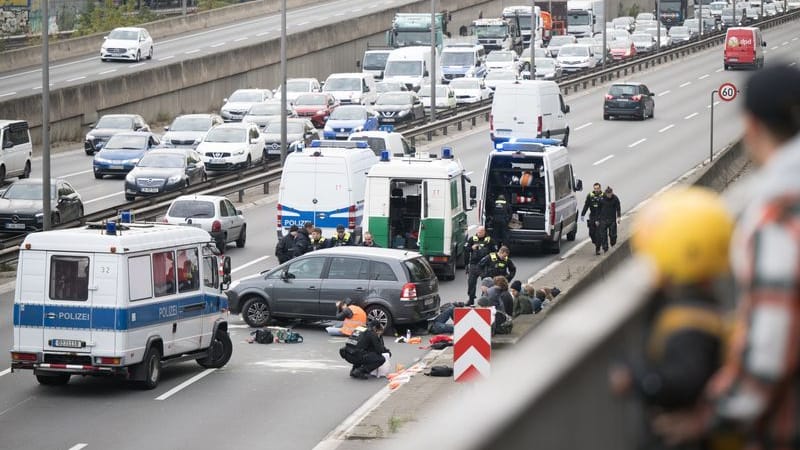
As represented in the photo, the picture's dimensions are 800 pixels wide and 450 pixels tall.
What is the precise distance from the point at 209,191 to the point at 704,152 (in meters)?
19.0

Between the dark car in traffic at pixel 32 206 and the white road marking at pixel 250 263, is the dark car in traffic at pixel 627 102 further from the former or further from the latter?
the white road marking at pixel 250 263

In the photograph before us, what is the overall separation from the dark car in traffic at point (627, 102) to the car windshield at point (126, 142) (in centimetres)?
2136

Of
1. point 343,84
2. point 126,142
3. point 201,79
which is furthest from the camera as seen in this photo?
point 201,79

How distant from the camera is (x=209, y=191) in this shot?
1667 inches

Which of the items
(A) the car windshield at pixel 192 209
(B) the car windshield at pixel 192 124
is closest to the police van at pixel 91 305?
(A) the car windshield at pixel 192 209

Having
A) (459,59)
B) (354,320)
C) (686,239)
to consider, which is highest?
(686,239)

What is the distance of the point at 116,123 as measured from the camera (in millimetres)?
55094

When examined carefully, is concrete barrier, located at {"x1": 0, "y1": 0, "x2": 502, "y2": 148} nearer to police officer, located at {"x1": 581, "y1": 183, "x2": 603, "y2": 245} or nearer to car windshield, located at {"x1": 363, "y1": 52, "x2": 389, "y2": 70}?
car windshield, located at {"x1": 363, "y1": 52, "x2": 389, "y2": 70}

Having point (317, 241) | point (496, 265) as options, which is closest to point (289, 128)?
point (317, 241)

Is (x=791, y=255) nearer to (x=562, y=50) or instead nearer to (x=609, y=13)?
(x=562, y=50)

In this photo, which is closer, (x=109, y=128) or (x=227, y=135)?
(x=227, y=135)

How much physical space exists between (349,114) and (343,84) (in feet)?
38.1

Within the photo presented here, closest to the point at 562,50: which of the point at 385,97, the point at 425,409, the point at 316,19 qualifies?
the point at 316,19

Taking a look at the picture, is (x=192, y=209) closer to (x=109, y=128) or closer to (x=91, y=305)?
(x=91, y=305)
